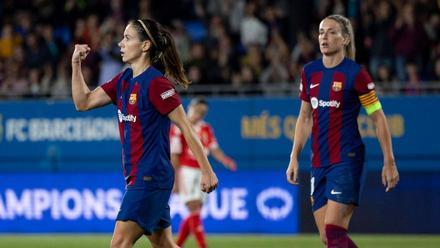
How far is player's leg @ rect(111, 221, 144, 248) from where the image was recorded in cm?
834

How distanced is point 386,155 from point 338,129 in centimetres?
48

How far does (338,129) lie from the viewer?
975 centimetres

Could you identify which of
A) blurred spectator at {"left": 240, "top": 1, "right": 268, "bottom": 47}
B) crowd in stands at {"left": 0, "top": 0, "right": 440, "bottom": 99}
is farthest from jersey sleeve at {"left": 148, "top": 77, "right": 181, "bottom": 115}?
blurred spectator at {"left": 240, "top": 1, "right": 268, "bottom": 47}

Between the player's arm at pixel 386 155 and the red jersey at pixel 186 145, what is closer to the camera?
the player's arm at pixel 386 155

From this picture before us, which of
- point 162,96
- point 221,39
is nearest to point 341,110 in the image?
point 162,96

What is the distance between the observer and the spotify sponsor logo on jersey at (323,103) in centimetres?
976

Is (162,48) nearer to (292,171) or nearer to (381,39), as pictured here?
(292,171)

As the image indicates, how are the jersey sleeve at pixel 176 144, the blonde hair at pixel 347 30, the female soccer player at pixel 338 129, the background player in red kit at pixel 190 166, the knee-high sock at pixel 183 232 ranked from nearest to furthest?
the female soccer player at pixel 338 129
the blonde hair at pixel 347 30
the knee-high sock at pixel 183 232
the background player in red kit at pixel 190 166
the jersey sleeve at pixel 176 144

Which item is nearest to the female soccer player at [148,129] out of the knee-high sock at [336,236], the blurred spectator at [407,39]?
the knee-high sock at [336,236]

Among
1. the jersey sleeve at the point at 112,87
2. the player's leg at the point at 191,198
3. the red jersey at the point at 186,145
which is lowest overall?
the player's leg at the point at 191,198

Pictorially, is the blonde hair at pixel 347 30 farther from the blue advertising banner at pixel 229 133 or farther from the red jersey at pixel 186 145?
the blue advertising banner at pixel 229 133

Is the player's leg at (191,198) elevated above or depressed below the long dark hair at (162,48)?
below

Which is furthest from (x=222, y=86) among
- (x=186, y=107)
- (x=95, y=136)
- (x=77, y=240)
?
(x=77, y=240)

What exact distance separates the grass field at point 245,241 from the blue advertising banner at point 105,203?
484 mm
